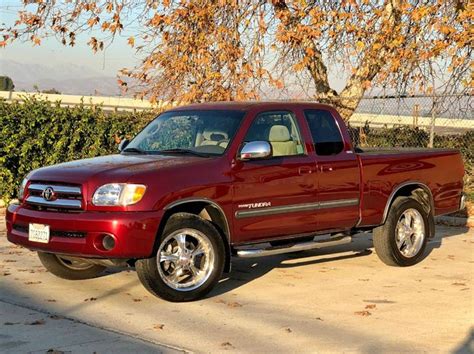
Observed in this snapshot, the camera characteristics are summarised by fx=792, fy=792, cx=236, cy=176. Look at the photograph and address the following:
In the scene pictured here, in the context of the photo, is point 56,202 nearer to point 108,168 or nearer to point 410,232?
point 108,168

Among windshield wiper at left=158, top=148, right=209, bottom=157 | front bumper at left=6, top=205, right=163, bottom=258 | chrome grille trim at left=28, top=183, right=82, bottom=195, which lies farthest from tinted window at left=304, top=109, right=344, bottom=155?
chrome grille trim at left=28, top=183, right=82, bottom=195

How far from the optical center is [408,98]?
1510 cm

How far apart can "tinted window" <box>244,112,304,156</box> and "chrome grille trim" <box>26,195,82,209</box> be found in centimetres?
193

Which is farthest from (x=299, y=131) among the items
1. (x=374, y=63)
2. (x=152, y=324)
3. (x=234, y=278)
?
(x=374, y=63)

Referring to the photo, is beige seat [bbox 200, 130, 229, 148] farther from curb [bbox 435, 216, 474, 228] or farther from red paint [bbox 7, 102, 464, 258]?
curb [bbox 435, 216, 474, 228]

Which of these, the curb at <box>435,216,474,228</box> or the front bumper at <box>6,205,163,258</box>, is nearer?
the front bumper at <box>6,205,163,258</box>

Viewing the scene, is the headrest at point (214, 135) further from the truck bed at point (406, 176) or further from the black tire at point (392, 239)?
the black tire at point (392, 239)

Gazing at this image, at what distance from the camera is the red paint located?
22.8 ft

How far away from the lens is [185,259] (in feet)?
23.8

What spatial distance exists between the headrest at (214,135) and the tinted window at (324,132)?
43.8 inches

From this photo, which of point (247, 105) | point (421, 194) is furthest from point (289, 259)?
point (247, 105)

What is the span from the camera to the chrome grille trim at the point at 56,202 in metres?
7.12

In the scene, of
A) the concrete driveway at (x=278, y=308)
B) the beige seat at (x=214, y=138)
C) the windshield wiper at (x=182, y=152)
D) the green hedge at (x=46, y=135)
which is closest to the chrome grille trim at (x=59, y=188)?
the concrete driveway at (x=278, y=308)

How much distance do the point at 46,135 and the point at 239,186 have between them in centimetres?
743
